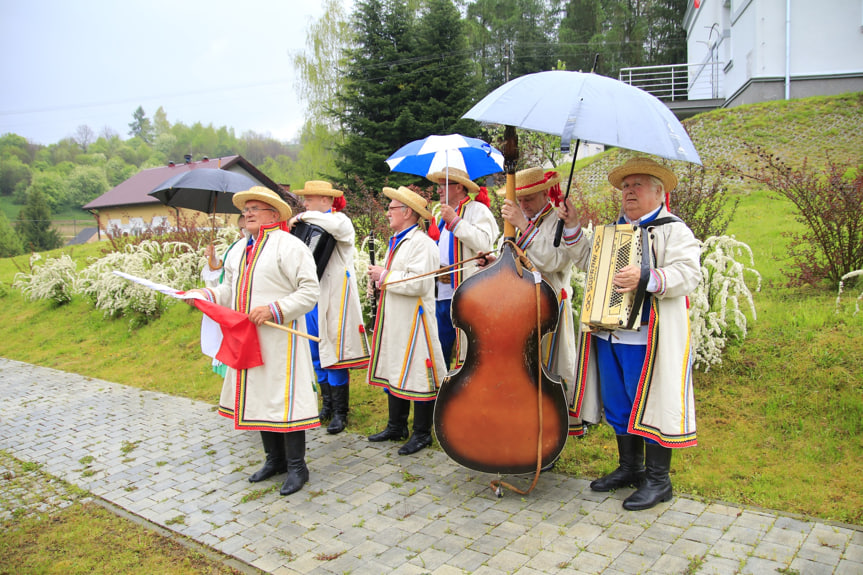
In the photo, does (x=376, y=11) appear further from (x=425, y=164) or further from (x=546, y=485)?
(x=546, y=485)

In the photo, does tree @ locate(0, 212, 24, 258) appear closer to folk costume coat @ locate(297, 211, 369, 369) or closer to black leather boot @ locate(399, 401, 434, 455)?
folk costume coat @ locate(297, 211, 369, 369)

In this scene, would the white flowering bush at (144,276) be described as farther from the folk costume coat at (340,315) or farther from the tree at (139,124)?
the tree at (139,124)

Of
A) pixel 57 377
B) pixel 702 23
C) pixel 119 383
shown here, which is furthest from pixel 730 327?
→ pixel 702 23

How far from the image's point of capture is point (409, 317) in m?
4.56

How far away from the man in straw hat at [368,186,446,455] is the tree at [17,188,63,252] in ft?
132

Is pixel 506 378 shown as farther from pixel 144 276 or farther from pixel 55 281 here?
pixel 55 281

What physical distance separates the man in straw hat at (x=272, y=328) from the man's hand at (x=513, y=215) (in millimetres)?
1345

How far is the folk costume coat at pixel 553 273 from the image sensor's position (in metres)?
3.94

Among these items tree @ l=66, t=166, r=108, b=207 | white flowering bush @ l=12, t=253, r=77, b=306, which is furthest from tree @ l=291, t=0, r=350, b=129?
tree @ l=66, t=166, r=108, b=207

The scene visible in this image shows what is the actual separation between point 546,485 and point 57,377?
711 cm

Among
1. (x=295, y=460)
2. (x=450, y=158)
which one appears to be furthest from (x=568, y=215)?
(x=295, y=460)

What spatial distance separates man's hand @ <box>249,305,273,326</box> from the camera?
3.76 m

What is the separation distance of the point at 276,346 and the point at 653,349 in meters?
2.35

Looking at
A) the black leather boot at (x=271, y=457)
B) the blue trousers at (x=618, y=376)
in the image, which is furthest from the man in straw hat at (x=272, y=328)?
the blue trousers at (x=618, y=376)
